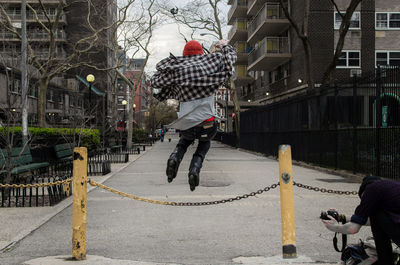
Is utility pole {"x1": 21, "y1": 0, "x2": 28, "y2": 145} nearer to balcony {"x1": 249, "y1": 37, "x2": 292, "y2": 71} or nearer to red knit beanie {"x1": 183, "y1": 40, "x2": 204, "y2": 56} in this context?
red knit beanie {"x1": 183, "y1": 40, "x2": 204, "y2": 56}

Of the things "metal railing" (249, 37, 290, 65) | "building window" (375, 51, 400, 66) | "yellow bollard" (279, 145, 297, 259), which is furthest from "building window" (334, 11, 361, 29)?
"yellow bollard" (279, 145, 297, 259)

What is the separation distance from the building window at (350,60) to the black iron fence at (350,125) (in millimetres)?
10286

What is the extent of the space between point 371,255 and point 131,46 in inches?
1236

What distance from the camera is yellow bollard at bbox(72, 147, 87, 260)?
5.33 meters

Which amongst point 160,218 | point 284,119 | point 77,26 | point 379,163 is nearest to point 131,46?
point 284,119

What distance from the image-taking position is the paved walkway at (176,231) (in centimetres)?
550

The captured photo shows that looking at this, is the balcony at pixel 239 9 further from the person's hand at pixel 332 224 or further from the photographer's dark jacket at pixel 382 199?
the photographer's dark jacket at pixel 382 199

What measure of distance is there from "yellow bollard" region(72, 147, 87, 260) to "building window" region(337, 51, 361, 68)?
28.8 metres

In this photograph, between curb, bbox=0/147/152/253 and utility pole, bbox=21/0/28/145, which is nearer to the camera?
curb, bbox=0/147/152/253

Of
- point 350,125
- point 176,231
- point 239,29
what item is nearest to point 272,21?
point 239,29

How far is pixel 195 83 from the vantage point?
476cm

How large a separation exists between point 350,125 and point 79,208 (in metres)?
11.3

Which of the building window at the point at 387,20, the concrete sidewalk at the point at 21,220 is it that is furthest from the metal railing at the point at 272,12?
the concrete sidewalk at the point at 21,220

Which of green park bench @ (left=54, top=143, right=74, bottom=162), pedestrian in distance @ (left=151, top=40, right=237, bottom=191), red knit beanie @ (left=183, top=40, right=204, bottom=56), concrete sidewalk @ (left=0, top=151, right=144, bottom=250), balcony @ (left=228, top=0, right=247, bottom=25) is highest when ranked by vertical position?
balcony @ (left=228, top=0, right=247, bottom=25)
